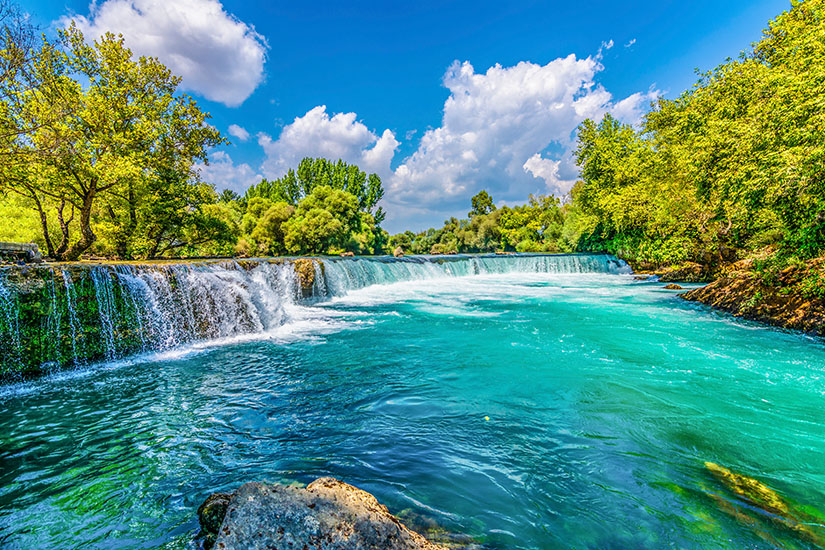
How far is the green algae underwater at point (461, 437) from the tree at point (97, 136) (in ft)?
21.3

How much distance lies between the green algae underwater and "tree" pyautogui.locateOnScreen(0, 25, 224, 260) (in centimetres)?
649

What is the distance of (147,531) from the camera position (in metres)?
2.33

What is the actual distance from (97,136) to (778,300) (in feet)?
67.5

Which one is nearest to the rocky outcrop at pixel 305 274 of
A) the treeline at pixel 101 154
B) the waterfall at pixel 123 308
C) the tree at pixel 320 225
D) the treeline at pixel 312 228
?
the waterfall at pixel 123 308

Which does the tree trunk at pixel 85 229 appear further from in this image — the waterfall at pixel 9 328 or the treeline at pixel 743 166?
the treeline at pixel 743 166

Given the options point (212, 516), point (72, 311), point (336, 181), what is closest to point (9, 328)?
point (72, 311)

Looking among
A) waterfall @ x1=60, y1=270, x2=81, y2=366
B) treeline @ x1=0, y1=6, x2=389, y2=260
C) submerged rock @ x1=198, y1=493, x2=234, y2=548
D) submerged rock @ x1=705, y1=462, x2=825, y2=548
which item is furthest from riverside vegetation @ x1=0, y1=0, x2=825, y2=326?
submerged rock @ x1=198, y1=493, x2=234, y2=548

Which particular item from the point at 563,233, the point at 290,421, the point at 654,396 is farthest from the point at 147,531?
the point at 563,233

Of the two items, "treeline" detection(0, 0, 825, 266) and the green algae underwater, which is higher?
"treeline" detection(0, 0, 825, 266)

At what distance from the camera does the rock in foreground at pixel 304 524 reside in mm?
1468

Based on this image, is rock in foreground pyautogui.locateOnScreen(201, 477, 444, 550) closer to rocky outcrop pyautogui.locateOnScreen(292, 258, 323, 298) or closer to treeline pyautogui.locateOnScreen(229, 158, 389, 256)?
rocky outcrop pyautogui.locateOnScreen(292, 258, 323, 298)

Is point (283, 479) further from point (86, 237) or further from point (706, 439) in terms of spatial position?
point (86, 237)

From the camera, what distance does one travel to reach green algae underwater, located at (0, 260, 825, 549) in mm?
2443

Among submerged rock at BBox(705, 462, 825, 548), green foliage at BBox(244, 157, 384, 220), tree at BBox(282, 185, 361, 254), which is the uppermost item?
green foliage at BBox(244, 157, 384, 220)
